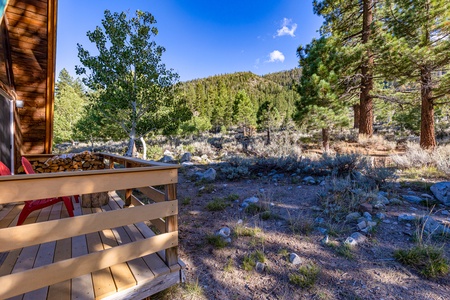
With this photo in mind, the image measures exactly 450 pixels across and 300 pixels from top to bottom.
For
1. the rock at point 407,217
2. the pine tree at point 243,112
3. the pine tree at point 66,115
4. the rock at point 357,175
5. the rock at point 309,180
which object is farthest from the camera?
the pine tree at point 243,112

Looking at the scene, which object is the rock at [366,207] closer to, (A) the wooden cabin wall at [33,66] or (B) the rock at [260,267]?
(B) the rock at [260,267]

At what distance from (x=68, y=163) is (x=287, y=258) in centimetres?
418

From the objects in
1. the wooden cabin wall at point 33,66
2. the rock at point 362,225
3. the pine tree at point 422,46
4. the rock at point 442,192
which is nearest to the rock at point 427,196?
the rock at point 442,192

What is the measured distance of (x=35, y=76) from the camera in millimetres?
4199

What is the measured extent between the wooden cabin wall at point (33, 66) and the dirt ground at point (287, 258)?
4040 mm

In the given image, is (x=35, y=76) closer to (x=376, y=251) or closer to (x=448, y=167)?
(x=376, y=251)

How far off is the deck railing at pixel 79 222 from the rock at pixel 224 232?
3.17ft

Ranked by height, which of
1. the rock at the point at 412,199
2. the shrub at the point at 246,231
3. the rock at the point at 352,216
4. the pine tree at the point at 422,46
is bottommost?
the shrub at the point at 246,231

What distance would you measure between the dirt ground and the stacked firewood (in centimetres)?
214

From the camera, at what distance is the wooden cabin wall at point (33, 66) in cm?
371

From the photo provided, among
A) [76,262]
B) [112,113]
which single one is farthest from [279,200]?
[112,113]

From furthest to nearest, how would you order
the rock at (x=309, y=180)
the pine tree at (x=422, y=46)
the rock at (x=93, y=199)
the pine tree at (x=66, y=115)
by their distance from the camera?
the pine tree at (x=66, y=115) < the pine tree at (x=422, y=46) < the rock at (x=309, y=180) < the rock at (x=93, y=199)

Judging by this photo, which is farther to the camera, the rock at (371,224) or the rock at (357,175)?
the rock at (357,175)

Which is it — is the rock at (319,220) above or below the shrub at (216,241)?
above
